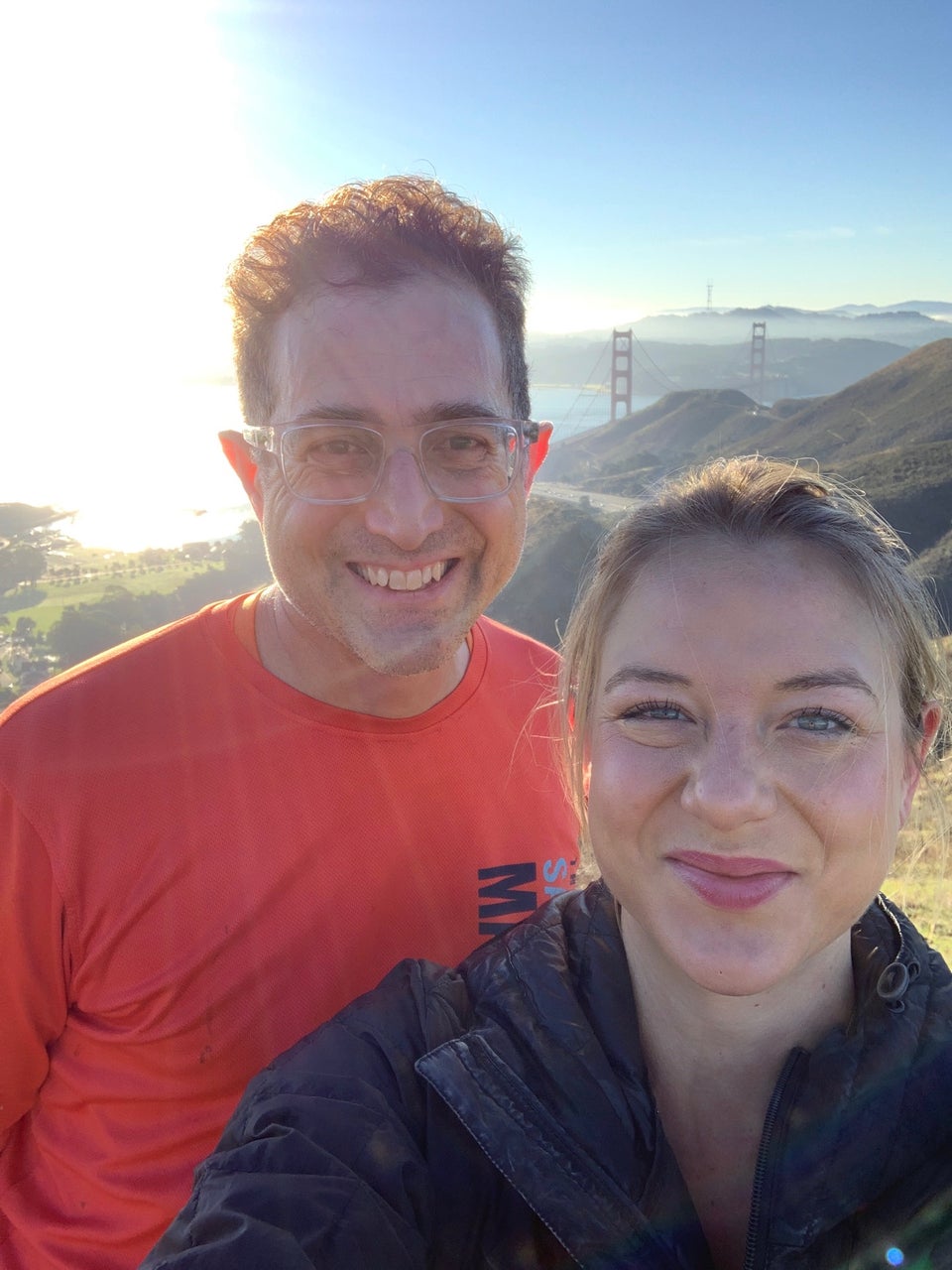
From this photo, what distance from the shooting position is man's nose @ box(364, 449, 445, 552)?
2.01 m

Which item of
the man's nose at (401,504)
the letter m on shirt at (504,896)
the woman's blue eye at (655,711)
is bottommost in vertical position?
the letter m on shirt at (504,896)

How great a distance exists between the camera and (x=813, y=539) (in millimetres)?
1554

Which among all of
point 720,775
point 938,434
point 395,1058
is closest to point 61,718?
point 395,1058

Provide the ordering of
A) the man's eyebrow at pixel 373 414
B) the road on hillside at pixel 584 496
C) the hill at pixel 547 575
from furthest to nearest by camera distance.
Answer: the road on hillside at pixel 584 496, the hill at pixel 547 575, the man's eyebrow at pixel 373 414

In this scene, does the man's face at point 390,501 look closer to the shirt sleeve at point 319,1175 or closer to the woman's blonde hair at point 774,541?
the woman's blonde hair at point 774,541

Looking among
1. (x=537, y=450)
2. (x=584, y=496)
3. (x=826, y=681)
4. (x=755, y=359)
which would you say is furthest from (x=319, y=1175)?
(x=755, y=359)

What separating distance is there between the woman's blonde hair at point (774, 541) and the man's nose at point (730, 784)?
13.1 inches

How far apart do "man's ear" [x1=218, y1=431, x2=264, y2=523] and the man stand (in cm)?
1

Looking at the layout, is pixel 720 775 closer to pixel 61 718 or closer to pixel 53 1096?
pixel 61 718

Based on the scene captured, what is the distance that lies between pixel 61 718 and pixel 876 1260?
75.3 inches

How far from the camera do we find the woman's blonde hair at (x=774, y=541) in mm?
1562

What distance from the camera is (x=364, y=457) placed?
2047 mm

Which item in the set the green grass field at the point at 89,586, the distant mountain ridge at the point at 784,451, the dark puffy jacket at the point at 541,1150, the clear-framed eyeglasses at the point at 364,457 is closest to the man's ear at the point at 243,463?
the clear-framed eyeglasses at the point at 364,457

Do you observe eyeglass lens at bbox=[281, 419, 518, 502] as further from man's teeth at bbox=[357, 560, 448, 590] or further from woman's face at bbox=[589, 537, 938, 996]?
woman's face at bbox=[589, 537, 938, 996]
